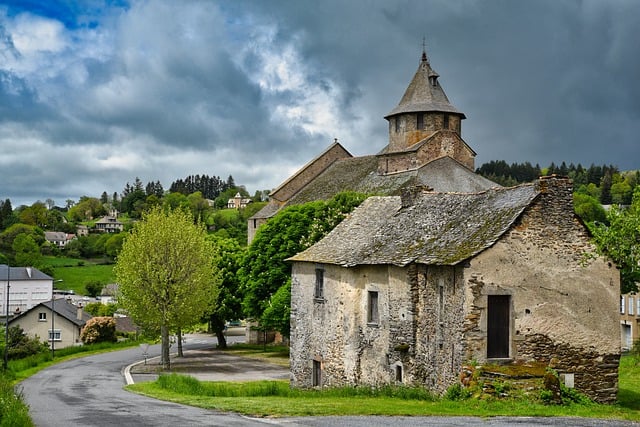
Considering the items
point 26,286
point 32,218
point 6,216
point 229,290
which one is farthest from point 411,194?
point 32,218

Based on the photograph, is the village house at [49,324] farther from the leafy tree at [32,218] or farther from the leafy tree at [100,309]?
the leafy tree at [32,218]


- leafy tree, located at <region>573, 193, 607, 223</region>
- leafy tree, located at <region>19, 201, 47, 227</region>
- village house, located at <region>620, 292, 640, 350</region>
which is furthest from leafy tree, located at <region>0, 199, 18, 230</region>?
village house, located at <region>620, 292, 640, 350</region>

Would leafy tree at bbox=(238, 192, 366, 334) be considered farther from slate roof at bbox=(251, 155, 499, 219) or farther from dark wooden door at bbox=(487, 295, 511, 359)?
dark wooden door at bbox=(487, 295, 511, 359)

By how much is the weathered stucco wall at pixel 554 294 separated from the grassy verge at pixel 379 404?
1.67 metres

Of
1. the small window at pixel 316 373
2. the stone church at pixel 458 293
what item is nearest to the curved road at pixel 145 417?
the stone church at pixel 458 293

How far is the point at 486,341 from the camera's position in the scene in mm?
23609

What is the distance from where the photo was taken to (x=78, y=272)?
13738 centimetres

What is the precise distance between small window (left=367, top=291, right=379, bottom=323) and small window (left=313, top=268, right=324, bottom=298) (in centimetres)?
375

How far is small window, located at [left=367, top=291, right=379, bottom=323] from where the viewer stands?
1145 inches

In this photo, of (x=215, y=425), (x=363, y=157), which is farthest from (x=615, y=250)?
(x=363, y=157)

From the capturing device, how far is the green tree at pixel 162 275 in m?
44.6

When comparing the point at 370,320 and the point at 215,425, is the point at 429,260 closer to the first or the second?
the point at 370,320

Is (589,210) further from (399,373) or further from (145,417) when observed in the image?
(145,417)

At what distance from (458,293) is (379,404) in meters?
4.35
